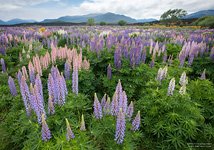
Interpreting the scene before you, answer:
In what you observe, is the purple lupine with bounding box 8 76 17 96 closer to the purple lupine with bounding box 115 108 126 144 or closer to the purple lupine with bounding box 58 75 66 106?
the purple lupine with bounding box 58 75 66 106

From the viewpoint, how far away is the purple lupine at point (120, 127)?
8.52ft

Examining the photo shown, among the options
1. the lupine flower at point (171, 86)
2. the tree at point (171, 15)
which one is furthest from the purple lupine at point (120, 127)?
the tree at point (171, 15)

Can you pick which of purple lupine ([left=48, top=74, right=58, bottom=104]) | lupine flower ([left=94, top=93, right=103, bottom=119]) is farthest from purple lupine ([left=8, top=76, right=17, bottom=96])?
lupine flower ([left=94, top=93, right=103, bottom=119])

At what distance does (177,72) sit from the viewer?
5676 millimetres

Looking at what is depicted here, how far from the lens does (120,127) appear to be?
2678 millimetres

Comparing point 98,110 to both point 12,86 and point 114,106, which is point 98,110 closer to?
point 114,106

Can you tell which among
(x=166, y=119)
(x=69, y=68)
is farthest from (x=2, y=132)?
(x=166, y=119)

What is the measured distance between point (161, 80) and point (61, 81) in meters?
2.86

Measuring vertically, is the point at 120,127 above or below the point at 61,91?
below

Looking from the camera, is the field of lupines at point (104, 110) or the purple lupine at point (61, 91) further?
the purple lupine at point (61, 91)

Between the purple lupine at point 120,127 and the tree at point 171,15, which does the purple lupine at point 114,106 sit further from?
the tree at point 171,15

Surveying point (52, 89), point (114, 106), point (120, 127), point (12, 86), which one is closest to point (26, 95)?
point (52, 89)

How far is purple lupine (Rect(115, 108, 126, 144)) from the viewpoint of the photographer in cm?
260

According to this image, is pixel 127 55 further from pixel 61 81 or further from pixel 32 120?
Answer: pixel 32 120
